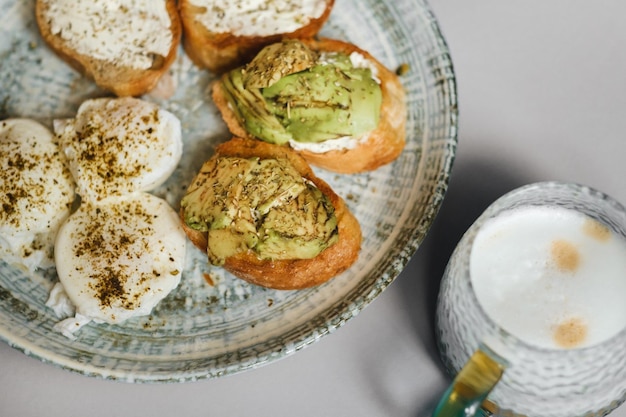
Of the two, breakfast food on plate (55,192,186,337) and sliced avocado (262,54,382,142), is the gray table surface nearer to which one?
breakfast food on plate (55,192,186,337)

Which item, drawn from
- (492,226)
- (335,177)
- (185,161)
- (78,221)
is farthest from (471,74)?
(78,221)

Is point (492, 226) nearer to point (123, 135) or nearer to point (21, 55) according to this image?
point (123, 135)

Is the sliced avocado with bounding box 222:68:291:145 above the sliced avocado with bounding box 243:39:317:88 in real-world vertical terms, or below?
below

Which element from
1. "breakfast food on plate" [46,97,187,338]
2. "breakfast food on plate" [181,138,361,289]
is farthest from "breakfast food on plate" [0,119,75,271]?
"breakfast food on plate" [181,138,361,289]

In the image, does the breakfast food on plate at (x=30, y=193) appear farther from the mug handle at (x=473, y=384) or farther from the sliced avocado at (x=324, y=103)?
the mug handle at (x=473, y=384)

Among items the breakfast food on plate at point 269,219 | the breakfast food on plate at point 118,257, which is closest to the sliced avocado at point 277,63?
the breakfast food on plate at point 269,219

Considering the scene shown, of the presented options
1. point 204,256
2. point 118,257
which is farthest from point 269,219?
point 118,257

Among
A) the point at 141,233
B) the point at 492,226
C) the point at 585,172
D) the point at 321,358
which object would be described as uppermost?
the point at 492,226

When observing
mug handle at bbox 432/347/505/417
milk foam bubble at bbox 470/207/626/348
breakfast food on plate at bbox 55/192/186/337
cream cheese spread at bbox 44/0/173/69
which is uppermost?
cream cheese spread at bbox 44/0/173/69

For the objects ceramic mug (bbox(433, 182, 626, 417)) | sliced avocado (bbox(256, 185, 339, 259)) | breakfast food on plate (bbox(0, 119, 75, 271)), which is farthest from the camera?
breakfast food on plate (bbox(0, 119, 75, 271))
